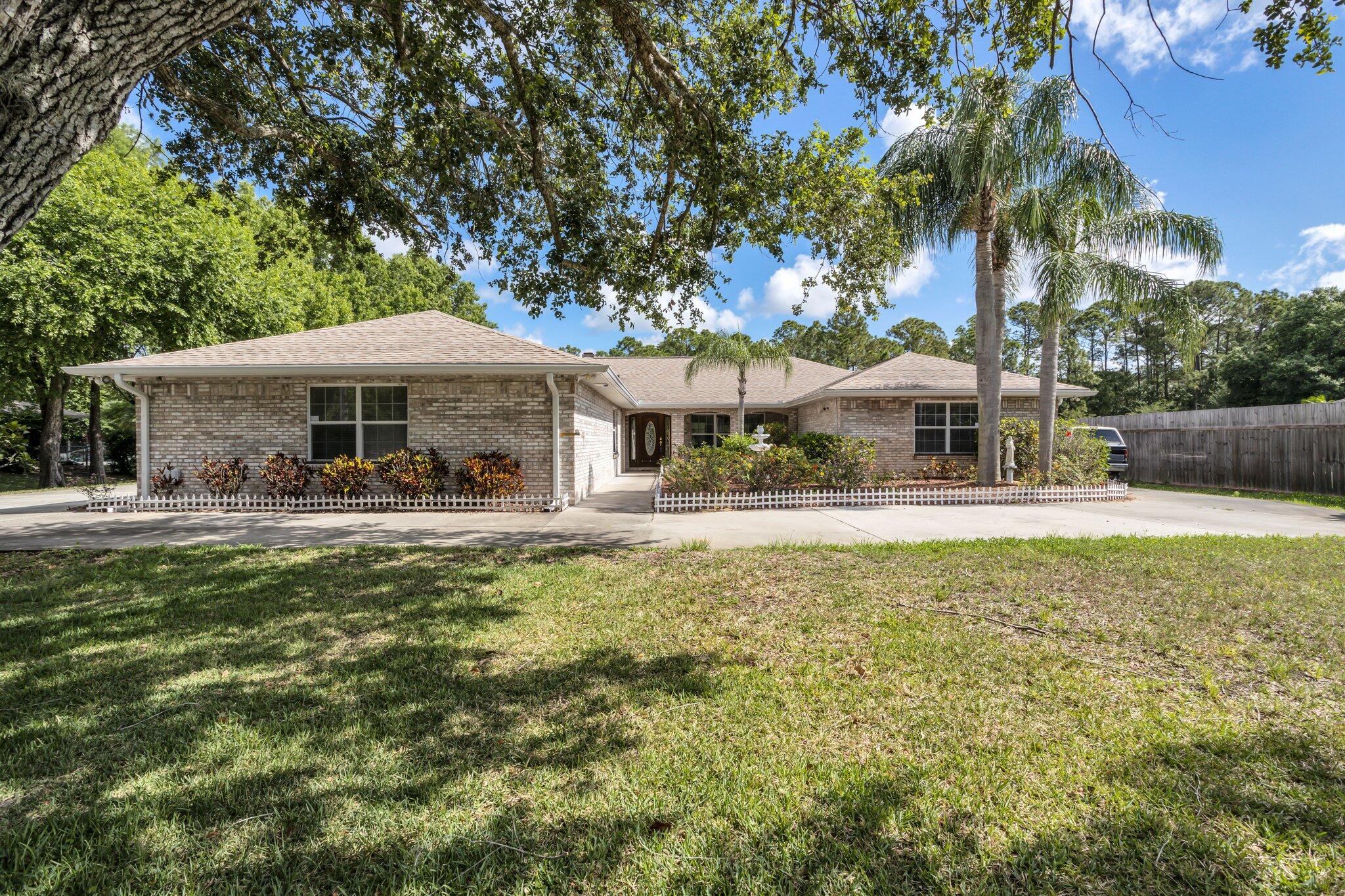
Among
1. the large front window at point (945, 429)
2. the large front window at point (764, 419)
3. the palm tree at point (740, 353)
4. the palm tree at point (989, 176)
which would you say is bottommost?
the large front window at point (945, 429)

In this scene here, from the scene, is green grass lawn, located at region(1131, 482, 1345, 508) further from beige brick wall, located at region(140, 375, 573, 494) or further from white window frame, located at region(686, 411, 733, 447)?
beige brick wall, located at region(140, 375, 573, 494)

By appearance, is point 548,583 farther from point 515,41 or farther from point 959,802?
point 515,41

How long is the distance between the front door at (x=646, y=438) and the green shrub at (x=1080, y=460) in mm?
13950

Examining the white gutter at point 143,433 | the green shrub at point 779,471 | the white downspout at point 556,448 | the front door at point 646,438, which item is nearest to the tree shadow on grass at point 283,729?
the white downspout at point 556,448

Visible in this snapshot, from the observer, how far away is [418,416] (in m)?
11.2

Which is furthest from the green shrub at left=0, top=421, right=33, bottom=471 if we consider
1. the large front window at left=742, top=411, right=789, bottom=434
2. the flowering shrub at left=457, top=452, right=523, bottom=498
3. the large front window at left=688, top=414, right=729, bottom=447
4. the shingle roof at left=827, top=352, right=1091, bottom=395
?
the large front window at left=742, top=411, right=789, bottom=434

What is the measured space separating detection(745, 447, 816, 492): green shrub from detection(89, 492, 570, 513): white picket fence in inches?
162

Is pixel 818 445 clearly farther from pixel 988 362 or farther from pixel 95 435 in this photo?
pixel 95 435

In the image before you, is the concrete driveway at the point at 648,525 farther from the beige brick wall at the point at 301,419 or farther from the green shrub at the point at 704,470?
the beige brick wall at the point at 301,419

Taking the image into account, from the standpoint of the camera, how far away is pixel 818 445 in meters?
13.4

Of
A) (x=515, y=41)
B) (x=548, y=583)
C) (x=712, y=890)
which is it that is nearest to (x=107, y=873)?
(x=712, y=890)

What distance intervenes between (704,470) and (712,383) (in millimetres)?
11845

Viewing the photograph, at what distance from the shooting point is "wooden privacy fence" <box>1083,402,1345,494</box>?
13.3m

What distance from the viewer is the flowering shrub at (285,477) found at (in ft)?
35.5
